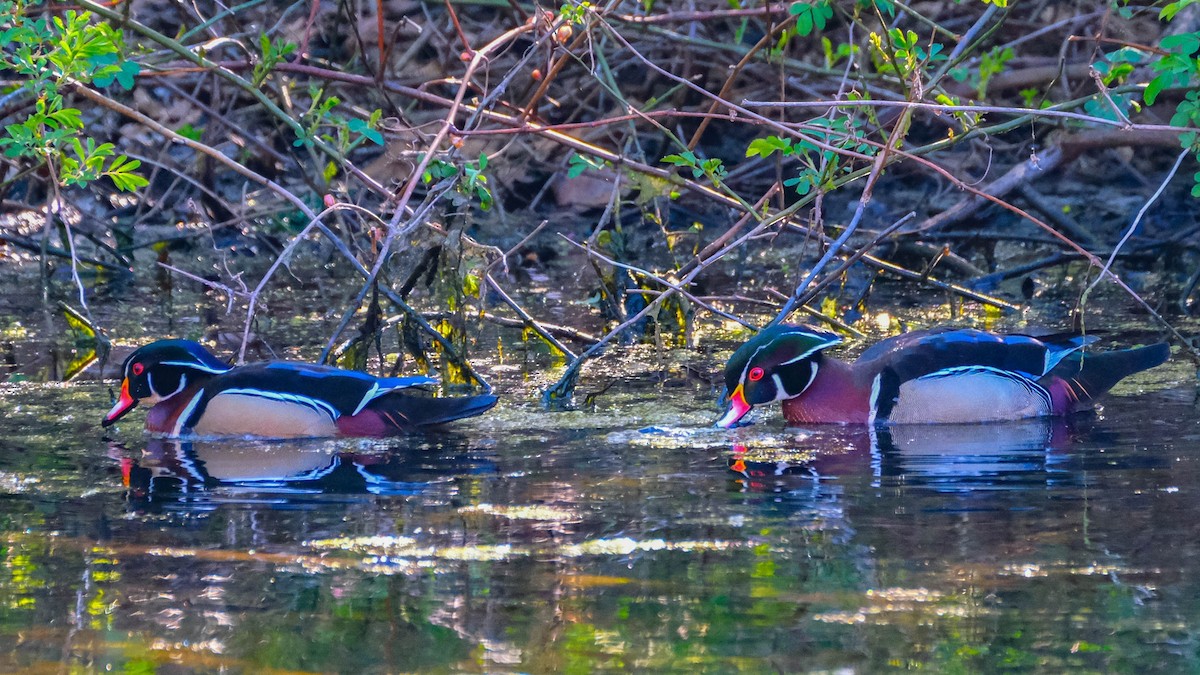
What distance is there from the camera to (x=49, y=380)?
760 cm

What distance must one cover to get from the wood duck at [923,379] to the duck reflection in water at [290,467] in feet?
4.48

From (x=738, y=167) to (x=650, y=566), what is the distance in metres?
7.99

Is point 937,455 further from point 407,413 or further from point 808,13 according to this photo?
point 407,413

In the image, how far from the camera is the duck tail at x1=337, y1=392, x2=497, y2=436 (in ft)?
21.8

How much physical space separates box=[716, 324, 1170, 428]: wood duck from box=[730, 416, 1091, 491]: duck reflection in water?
3.6 inches

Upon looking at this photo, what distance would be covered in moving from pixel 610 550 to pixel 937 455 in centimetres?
189

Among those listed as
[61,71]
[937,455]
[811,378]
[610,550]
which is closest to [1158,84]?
[937,455]

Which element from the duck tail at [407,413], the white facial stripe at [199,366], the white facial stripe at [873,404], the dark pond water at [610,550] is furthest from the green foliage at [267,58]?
the white facial stripe at [873,404]

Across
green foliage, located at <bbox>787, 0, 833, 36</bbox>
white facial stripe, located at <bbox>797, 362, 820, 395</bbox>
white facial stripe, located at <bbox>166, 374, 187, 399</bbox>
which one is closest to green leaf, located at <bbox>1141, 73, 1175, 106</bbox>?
green foliage, located at <bbox>787, 0, 833, 36</bbox>

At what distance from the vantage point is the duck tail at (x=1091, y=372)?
695 centimetres

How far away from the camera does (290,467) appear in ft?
19.8

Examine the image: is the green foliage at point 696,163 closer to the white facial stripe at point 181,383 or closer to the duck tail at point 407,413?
the duck tail at point 407,413

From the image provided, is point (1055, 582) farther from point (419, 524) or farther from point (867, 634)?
point (419, 524)

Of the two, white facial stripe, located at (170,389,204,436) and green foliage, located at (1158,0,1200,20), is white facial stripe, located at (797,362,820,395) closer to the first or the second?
green foliage, located at (1158,0,1200,20)
